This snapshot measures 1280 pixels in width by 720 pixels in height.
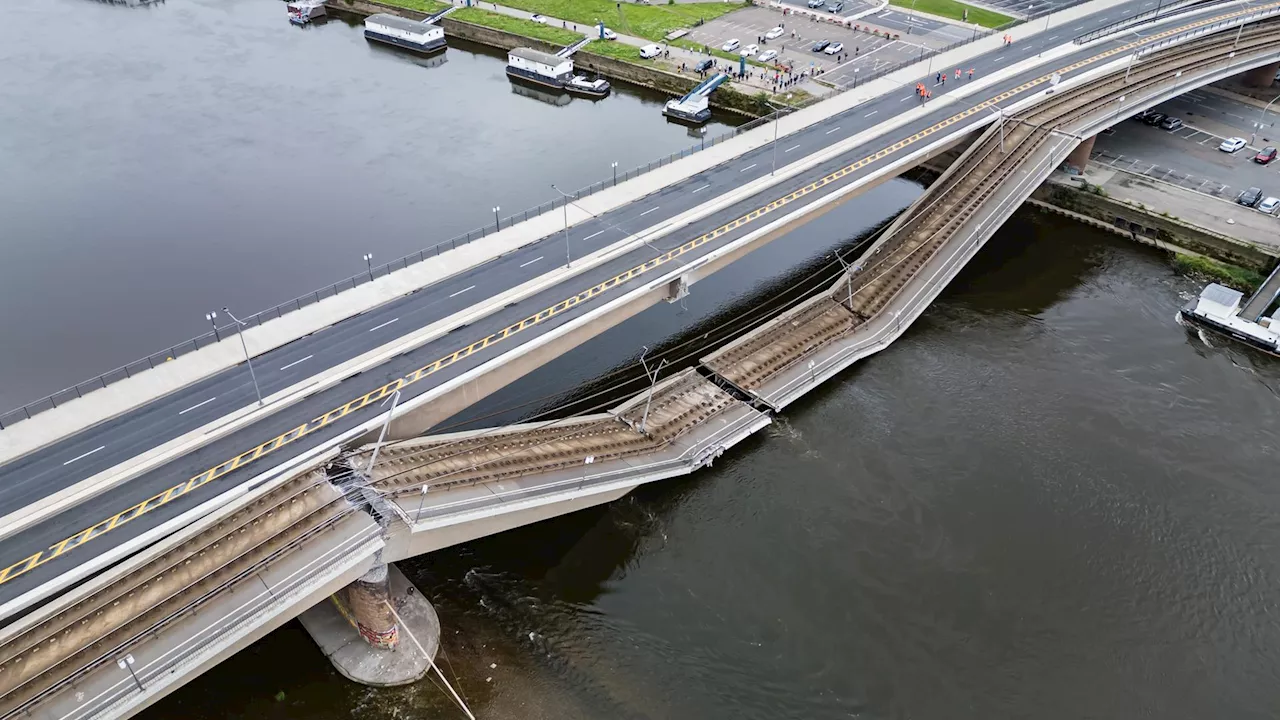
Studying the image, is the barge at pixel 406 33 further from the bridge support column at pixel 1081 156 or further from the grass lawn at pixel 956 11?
the bridge support column at pixel 1081 156

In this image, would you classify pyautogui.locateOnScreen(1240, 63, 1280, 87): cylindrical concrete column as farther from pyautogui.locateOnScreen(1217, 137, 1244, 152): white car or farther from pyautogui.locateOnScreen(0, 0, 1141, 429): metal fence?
pyautogui.locateOnScreen(0, 0, 1141, 429): metal fence

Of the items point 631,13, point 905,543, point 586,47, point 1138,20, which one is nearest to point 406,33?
point 586,47

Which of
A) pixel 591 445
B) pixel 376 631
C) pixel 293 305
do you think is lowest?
pixel 376 631

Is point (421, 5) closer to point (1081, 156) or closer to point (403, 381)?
point (1081, 156)

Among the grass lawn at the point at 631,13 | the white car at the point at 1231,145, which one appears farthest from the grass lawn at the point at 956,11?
the white car at the point at 1231,145

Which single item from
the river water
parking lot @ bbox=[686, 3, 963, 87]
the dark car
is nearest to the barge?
parking lot @ bbox=[686, 3, 963, 87]

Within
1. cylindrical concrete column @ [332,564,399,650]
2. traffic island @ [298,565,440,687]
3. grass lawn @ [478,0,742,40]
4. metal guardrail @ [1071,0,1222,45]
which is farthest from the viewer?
grass lawn @ [478,0,742,40]
